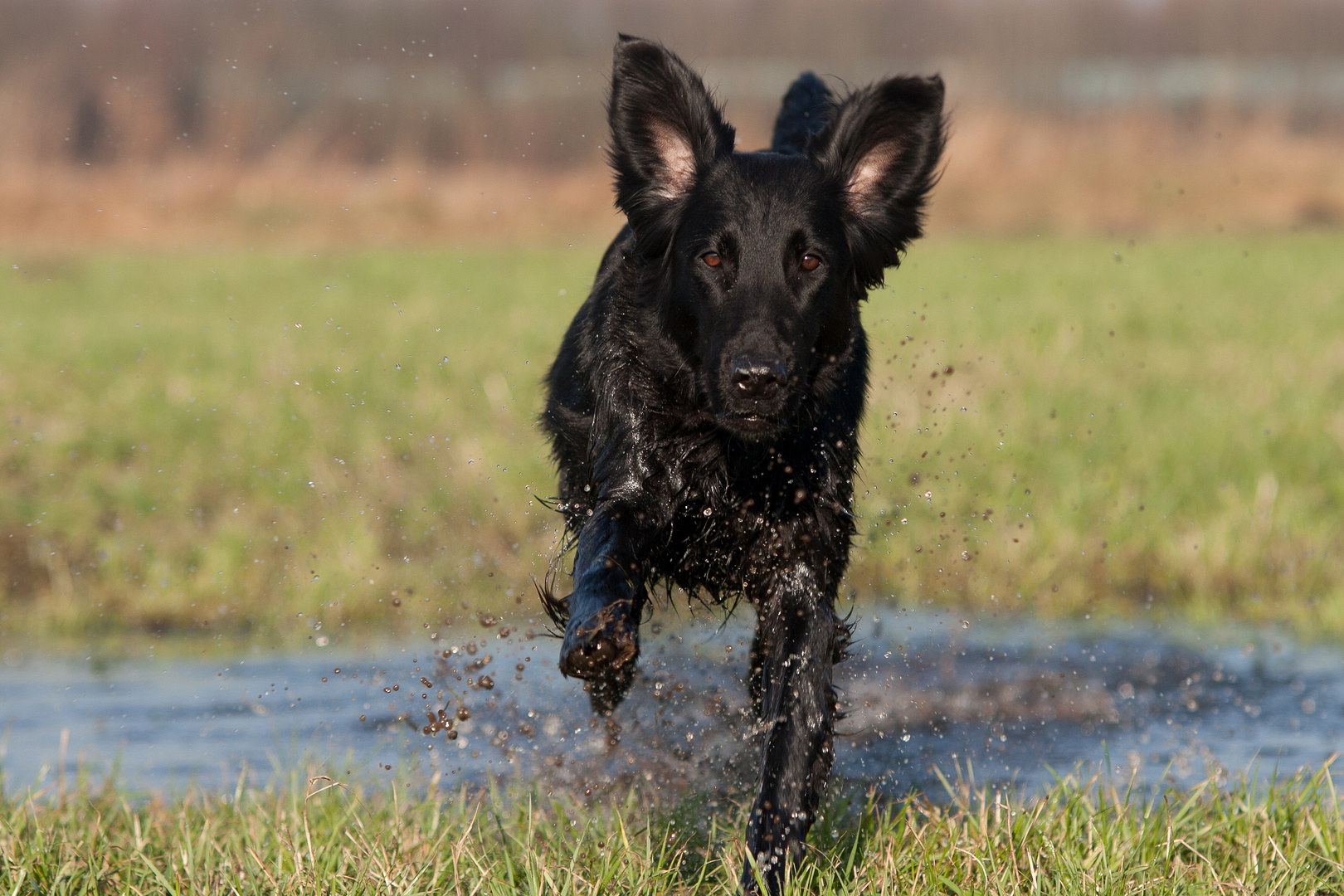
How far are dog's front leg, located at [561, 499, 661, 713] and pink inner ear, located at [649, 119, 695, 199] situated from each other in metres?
0.87

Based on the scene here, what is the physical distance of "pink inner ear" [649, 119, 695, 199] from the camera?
375cm

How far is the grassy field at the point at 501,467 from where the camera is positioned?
5816 millimetres

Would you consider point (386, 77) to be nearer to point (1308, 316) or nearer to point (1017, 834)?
point (1308, 316)

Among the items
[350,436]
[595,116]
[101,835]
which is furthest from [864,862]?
[595,116]

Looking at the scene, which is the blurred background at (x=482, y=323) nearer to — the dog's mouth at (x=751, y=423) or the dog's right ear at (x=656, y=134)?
the dog's right ear at (x=656, y=134)

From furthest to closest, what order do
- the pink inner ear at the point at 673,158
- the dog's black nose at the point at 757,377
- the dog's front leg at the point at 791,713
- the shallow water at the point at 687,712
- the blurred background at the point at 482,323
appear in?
1. the blurred background at the point at 482,323
2. the shallow water at the point at 687,712
3. the pink inner ear at the point at 673,158
4. the dog's black nose at the point at 757,377
5. the dog's front leg at the point at 791,713

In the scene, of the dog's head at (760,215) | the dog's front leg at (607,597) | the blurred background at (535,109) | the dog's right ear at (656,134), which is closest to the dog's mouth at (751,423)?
the dog's head at (760,215)

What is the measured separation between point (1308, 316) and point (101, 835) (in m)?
11.3

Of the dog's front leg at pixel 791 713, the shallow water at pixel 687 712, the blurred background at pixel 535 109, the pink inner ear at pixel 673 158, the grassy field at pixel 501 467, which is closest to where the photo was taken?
the dog's front leg at pixel 791 713

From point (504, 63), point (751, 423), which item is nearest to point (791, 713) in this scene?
point (751, 423)

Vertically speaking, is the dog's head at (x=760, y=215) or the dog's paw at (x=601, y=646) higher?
the dog's head at (x=760, y=215)

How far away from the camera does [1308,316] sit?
12.0 m

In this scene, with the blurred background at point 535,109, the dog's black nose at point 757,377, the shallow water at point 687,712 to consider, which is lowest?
the shallow water at point 687,712

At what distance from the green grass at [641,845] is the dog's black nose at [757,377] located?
1002 millimetres
